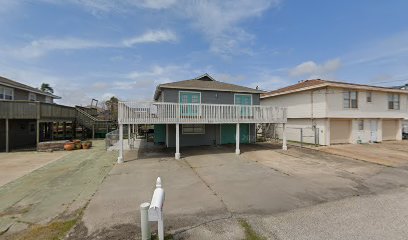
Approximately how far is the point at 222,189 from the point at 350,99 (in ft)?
57.2

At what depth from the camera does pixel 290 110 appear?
2127 centimetres

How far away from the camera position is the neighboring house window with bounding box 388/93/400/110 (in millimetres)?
21312

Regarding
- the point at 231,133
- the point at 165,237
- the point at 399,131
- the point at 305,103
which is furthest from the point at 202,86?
the point at 399,131

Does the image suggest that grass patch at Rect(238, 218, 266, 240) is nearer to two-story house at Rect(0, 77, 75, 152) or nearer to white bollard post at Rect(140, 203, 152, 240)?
white bollard post at Rect(140, 203, 152, 240)

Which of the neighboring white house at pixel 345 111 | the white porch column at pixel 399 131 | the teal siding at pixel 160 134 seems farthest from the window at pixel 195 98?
the white porch column at pixel 399 131

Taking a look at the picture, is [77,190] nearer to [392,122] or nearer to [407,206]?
[407,206]

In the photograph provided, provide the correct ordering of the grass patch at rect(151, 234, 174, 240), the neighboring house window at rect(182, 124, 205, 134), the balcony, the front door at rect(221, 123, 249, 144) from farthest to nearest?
1. the front door at rect(221, 123, 249, 144)
2. the neighboring house window at rect(182, 124, 205, 134)
3. the balcony
4. the grass patch at rect(151, 234, 174, 240)

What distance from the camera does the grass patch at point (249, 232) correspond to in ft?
14.0

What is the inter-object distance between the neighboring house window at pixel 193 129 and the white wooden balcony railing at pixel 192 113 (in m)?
2.82

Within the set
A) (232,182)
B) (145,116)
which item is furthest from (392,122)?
(145,116)

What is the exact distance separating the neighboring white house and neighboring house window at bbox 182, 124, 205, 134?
9.50 meters

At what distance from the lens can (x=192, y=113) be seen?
543 inches

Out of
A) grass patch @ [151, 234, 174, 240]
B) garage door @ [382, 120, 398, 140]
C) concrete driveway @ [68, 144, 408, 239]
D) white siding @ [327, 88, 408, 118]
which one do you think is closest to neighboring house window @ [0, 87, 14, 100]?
concrete driveway @ [68, 144, 408, 239]

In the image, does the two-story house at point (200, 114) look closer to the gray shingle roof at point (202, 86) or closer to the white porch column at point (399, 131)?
the gray shingle roof at point (202, 86)
